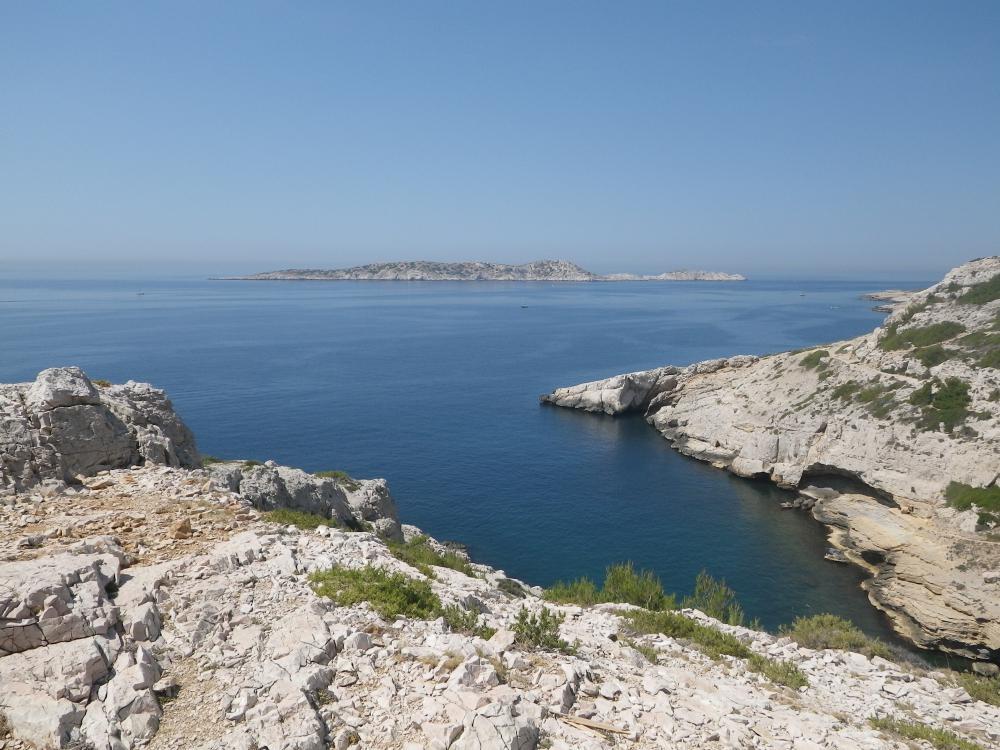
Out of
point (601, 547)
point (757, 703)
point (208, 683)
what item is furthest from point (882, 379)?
point (208, 683)

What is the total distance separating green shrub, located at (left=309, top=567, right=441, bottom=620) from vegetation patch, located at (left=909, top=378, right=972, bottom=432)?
4740 cm

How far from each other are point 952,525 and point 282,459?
170ft

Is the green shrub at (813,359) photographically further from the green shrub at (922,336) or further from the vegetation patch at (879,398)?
the vegetation patch at (879,398)

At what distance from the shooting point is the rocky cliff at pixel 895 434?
3441cm

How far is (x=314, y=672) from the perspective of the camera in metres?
9.88

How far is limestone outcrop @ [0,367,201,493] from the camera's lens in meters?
16.7

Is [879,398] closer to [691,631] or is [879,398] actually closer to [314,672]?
[691,631]

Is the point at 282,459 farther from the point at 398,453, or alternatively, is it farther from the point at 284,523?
the point at 284,523

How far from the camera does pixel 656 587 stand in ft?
73.2

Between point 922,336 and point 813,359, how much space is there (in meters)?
10.3

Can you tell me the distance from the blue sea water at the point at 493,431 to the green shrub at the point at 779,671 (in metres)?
22.2

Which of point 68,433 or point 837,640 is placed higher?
point 68,433

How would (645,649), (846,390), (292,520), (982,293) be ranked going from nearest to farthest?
(645,649) → (292,520) → (846,390) → (982,293)

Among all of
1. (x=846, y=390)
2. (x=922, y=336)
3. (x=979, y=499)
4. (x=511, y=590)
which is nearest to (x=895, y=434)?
(x=979, y=499)
